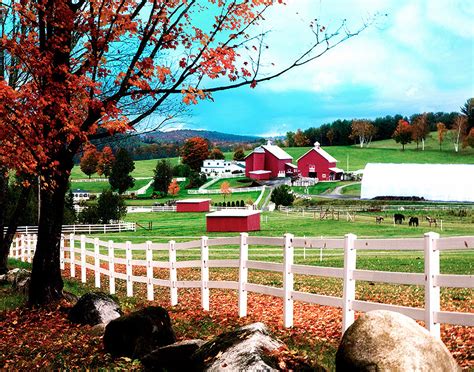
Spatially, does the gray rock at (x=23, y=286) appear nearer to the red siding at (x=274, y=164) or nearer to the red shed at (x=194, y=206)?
the red shed at (x=194, y=206)

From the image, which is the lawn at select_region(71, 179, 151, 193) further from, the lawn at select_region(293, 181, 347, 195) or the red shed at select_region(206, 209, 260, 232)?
the red shed at select_region(206, 209, 260, 232)

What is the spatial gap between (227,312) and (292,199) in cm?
6239

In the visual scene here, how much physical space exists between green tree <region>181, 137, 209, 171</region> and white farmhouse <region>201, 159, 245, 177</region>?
5.02ft

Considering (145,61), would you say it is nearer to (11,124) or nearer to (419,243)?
(11,124)

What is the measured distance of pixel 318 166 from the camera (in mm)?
108625

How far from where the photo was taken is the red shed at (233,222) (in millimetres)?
54281

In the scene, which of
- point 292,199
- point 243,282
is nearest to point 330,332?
point 243,282

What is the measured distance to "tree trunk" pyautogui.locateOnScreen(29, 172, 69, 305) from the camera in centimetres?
1703

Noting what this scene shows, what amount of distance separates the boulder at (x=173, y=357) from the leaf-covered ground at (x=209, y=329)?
443 millimetres

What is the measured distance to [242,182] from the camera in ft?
374

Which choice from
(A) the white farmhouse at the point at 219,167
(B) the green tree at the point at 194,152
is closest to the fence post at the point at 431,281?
(A) the white farmhouse at the point at 219,167

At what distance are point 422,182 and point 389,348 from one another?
74672 mm

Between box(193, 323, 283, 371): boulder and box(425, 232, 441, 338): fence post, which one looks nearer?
box(193, 323, 283, 371): boulder

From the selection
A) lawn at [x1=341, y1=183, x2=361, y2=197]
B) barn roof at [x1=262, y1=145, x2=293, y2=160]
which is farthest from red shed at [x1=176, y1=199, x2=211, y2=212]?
barn roof at [x1=262, y1=145, x2=293, y2=160]
